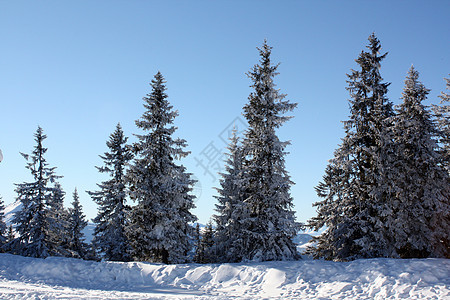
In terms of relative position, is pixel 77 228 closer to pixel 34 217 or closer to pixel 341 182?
pixel 34 217

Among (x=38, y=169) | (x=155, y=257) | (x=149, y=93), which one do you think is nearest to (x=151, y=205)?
(x=155, y=257)

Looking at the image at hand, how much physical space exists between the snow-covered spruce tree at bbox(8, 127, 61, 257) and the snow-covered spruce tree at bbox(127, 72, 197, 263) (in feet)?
29.4

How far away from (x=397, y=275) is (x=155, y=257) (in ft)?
49.9

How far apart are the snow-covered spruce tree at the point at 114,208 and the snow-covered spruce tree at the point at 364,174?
634 inches

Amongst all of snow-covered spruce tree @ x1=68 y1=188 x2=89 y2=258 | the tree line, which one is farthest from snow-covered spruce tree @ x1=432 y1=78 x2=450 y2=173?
snow-covered spruce tree @ x1=68 y1=188 x2=89 y2=258

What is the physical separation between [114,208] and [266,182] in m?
14.3

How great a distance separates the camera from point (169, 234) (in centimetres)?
2139

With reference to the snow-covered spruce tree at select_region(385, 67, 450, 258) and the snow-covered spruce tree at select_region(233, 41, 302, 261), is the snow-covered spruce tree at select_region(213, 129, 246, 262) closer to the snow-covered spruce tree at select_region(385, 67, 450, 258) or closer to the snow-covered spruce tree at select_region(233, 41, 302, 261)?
the snow-covered spruce tree at select_region(233, 41, 302, 261)

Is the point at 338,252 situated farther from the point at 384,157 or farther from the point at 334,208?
the point at 384,157

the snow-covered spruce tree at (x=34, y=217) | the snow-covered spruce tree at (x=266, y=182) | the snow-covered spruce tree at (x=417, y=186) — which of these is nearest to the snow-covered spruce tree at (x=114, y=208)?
the snow-covered spruce tree at (x=34, y=217)

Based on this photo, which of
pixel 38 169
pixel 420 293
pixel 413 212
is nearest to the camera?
pixel 420 293

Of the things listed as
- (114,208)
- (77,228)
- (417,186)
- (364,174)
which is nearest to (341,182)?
(364,174)

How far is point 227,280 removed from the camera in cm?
1521

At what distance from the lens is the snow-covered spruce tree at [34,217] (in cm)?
2544
